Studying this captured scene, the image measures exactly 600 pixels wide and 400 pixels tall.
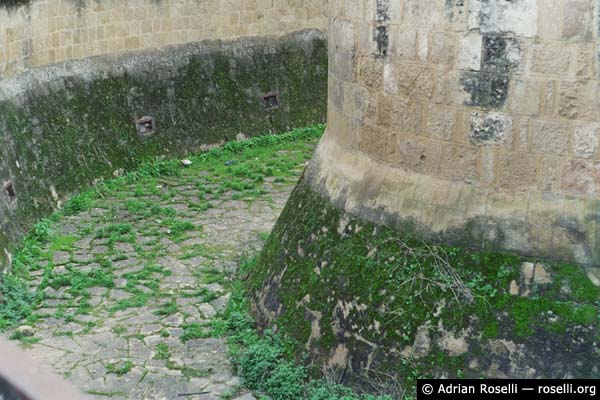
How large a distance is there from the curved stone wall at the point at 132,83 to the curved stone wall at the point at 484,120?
430 cm

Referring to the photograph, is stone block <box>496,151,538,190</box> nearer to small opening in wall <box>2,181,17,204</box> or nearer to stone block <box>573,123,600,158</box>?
stone block <box>573,123,600,158</box>

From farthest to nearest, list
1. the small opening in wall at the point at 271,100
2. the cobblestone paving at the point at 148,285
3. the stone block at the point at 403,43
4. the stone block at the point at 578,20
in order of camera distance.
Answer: the small opening in wall at the point at 271,100 → the cobblestone paving at the point at 148,285 → the stone block at the point at 403,43 → the stone block at the point at 578,20

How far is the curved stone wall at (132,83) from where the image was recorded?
31.4 ft

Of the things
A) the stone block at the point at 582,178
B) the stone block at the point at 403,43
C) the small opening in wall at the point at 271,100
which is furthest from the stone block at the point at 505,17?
the small opening in wall at the point at 271,100

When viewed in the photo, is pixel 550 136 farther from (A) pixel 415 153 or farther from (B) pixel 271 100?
(B) pixel 271 100

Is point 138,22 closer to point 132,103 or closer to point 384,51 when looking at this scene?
point 132,103

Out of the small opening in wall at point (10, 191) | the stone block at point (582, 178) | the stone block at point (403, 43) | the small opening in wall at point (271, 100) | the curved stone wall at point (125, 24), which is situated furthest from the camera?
the small opening in wall at point (271, 100)

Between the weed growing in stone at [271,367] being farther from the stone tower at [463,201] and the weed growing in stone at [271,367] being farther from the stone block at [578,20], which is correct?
the stone block at [578,20]

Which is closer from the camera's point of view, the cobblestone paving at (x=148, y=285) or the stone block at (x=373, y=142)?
the stone block at (x=373, y=142)

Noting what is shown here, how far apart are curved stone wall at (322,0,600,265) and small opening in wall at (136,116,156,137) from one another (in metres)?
6.30

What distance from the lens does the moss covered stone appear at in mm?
4895

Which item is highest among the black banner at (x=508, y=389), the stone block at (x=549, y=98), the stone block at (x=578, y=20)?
the stone block at (x=578, y=20)

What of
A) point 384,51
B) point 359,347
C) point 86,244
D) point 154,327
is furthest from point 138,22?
point 359,347

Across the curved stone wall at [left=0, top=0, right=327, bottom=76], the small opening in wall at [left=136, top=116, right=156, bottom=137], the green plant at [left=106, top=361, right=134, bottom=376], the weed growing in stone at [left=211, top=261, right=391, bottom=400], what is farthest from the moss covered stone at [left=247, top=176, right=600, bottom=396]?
the small opening in wall at [left=136, top=116, right=156, bottom=137]
